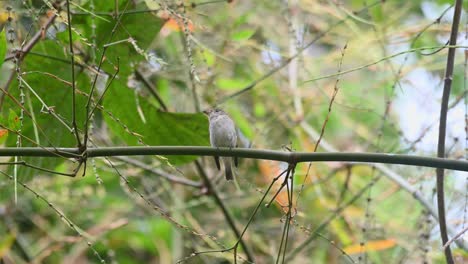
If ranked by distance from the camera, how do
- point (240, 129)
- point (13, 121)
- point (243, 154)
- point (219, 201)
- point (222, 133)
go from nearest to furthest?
point (243, 154)
point (13, 121)
point (222, 133)
point (219, 201)
point (240, 129)

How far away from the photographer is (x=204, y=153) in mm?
1352

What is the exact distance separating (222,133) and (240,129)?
1013 millimetres

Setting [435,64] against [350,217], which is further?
[350,217]

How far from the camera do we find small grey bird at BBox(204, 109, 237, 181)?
2439mm

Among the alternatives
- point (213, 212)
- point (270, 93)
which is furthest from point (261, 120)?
point (213, 212)

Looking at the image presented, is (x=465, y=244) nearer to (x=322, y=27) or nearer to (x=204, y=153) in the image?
(x=204, y=153)

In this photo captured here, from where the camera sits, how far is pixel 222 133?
96.9 inches

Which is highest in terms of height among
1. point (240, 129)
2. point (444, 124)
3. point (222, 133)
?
point (240, 129)

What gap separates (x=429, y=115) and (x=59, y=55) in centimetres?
155

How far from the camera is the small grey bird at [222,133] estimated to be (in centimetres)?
244

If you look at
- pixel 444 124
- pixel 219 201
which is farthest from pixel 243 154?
pixel 219 201

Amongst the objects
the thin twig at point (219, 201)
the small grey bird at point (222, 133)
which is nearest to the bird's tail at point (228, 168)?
the small grey bird at point (222, 133)

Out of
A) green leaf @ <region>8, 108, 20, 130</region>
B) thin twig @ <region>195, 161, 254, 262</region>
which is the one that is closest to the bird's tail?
thin twig @ <region>195, 161, 254, 262</region>

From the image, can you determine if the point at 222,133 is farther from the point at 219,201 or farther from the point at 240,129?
the point at 240,129
